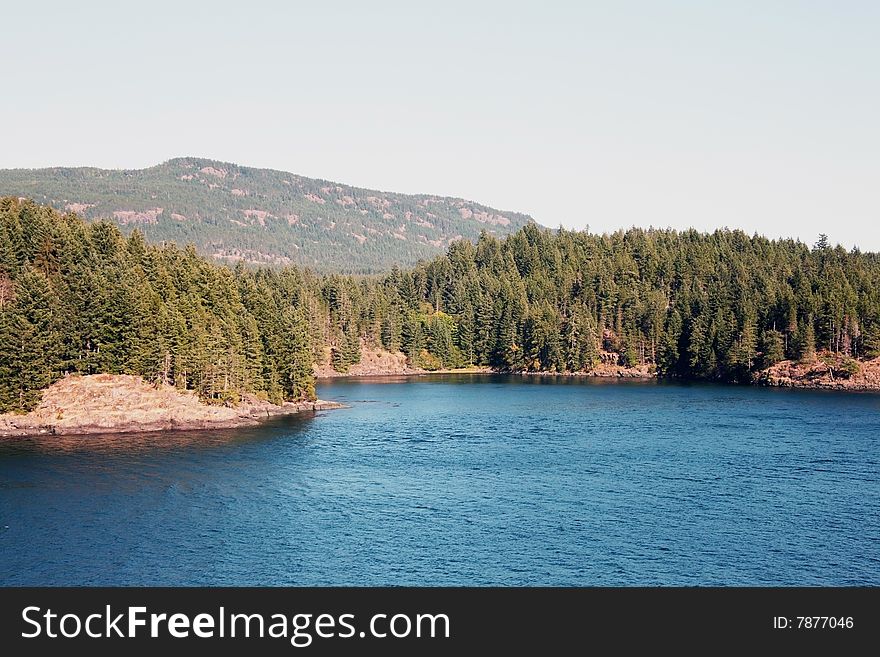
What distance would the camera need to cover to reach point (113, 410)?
12031cm

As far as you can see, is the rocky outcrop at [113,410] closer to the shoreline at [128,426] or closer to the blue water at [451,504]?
the shoreline at [128,426]

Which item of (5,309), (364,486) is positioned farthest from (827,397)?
(5,309)

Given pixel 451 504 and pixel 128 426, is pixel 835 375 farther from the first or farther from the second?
pixel 128 426

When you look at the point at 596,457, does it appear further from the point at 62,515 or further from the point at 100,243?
the point at 100,243

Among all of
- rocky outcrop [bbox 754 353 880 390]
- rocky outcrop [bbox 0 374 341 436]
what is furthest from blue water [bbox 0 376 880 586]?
rocky outcrop [bbox 754 353 880 390]

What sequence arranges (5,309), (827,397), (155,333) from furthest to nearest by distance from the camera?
1. (827,397)
2. (155,333)
3. (5,309)

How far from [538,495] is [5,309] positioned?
78207mm

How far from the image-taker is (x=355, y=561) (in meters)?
63.9

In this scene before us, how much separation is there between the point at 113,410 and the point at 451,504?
200 ft

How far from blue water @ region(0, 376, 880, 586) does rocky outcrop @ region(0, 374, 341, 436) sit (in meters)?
5.27

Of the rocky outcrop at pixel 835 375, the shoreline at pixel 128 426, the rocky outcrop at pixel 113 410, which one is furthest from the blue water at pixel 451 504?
the rocky outcrop at pixel 835 375

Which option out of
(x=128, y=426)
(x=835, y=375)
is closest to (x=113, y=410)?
(x=128, y=426)
